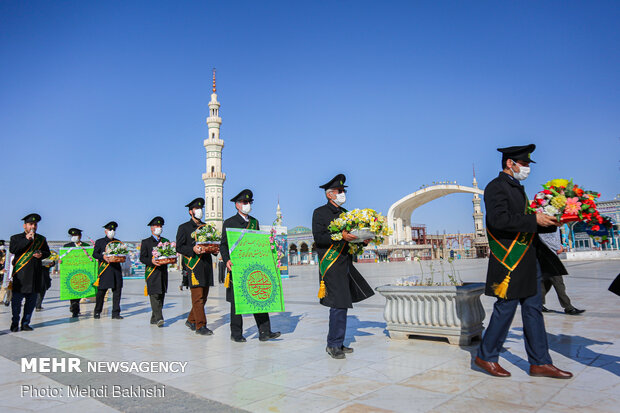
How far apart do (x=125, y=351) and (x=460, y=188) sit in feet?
233

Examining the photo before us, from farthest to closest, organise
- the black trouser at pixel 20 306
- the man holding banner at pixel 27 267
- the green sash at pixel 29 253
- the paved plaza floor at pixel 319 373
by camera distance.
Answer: the green sash at pixel 29 253 < the man holding banner at pixel 27 267 < the black trouser at pixel 20 306 < the paved plaza floor at pixel 319 373

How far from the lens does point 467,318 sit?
4.76m

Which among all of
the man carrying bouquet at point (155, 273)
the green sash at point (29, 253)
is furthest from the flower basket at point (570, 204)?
the green sash at point (29, 253)

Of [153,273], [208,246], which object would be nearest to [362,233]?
[208,246]

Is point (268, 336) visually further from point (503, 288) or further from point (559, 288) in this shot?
point (559, 288)

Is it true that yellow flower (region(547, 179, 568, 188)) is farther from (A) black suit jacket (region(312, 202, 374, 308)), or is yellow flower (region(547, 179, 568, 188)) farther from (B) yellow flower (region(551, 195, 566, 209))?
(A) black suit jacket (region(312, 202, 374, 308))

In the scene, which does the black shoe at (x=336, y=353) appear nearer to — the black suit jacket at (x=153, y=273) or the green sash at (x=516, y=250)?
the green sash at (x=516, y=250)

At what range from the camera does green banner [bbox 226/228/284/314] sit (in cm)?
538

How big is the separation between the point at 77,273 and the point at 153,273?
2435 mm

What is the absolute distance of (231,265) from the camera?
5527 mm

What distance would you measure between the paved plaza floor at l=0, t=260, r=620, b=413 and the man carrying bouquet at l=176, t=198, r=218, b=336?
258 millimetres

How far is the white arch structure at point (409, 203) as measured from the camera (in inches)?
2771

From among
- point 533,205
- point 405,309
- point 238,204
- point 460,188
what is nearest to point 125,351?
point 238,204

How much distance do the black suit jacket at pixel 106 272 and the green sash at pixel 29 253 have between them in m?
1.12
